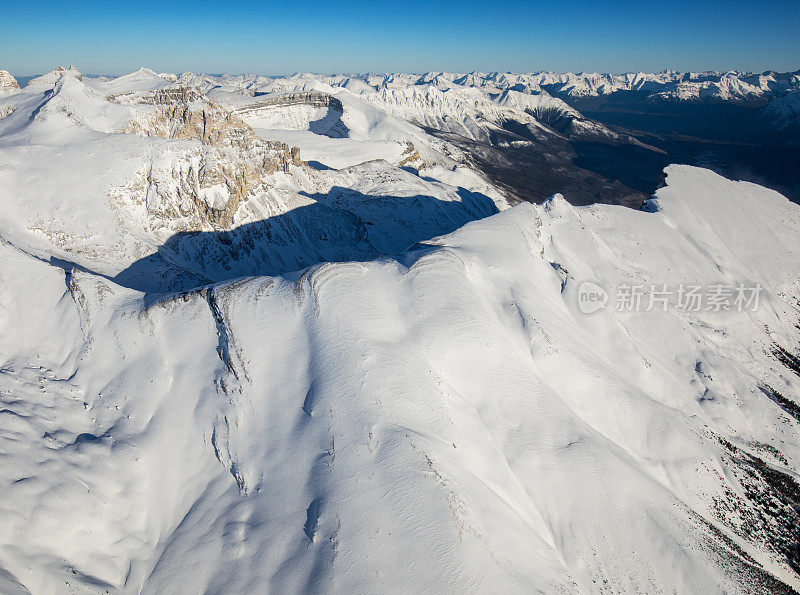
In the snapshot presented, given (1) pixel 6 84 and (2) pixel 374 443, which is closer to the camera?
(2) pixel 374 443

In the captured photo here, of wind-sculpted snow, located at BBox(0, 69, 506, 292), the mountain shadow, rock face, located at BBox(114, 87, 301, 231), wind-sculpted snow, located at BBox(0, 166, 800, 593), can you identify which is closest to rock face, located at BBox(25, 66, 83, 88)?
wind-sculpted snow, located at BBox(0, 69, 506, 292)

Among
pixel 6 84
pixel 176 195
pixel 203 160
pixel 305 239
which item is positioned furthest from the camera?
pixel 6 84

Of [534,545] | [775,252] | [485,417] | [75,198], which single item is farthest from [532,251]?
[75,198]

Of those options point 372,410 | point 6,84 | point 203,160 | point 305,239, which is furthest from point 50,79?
point 372,410

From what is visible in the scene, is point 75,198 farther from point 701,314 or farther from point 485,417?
point 701,314

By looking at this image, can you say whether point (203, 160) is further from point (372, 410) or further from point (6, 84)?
point (6, 84)

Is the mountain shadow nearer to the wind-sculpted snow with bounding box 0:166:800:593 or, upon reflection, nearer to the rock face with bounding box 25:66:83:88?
the wind-sculpted snow with bounding box 0:166:800:593
